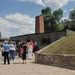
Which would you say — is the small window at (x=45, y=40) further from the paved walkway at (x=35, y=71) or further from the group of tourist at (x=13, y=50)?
the paved walkway at (x=35, y=71)

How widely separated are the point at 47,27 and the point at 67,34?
109 ft

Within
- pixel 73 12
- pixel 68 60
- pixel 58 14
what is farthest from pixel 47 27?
pixel 68 60

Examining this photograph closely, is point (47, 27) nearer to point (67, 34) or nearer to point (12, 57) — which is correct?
point (67, 34)

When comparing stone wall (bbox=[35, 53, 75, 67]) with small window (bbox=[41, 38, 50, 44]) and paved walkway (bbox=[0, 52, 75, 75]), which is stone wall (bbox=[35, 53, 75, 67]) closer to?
paved walkway (bbox=[0, 52, 75, 75])

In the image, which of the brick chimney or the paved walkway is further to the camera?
the brick chimney

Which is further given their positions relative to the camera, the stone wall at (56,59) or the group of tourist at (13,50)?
the group of tourist at (13,50)

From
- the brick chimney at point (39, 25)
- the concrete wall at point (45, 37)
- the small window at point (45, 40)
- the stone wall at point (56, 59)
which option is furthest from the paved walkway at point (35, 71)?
the brick chimney at point (39, 25)

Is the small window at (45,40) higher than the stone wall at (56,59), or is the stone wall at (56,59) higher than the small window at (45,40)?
the small window at (45,40)

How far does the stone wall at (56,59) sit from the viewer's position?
12039 mm

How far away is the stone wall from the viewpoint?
12039mm

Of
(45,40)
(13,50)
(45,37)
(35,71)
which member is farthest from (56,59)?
(45,40)

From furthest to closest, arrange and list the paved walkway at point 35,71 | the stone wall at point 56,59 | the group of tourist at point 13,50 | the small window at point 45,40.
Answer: the small window at point 45,40 → the group of tourist at point 13,50 → the stone wall at point 56,59 → the paved walkway at point 35,71

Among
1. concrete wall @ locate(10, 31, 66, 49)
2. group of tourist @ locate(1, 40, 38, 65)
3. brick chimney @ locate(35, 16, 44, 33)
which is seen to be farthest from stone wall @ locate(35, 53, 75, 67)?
brick chimney @ locate(35, 16, 44, 33)

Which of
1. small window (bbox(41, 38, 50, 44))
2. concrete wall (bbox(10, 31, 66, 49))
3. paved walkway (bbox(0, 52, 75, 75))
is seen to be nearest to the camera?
paved walkway (bbox(0, 52, 75, 75))
